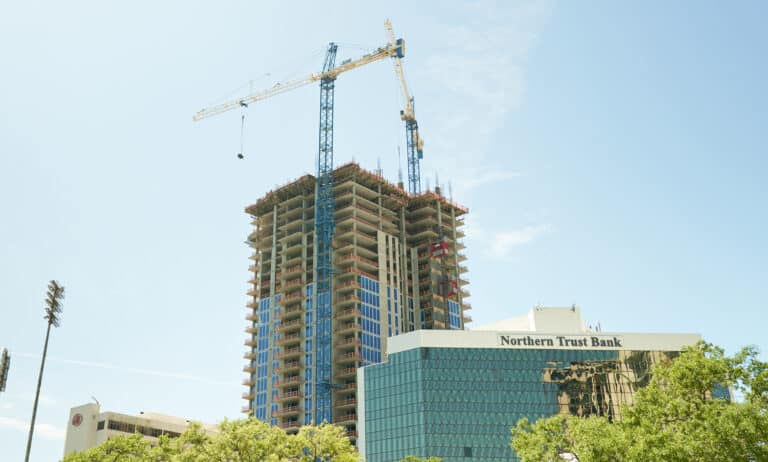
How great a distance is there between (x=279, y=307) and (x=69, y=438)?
56.9m

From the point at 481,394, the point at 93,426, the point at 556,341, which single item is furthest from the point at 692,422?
the point at 93,426

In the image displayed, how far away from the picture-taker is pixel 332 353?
174m

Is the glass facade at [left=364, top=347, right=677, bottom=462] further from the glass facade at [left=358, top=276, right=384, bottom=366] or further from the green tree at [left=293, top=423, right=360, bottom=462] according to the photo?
the green tree at [left=293, top=423, right=360, bottom=462]

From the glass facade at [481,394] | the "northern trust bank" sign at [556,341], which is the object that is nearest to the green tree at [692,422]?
the glass facade at [481,394]

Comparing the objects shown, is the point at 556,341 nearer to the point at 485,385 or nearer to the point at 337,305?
the point at 485,385

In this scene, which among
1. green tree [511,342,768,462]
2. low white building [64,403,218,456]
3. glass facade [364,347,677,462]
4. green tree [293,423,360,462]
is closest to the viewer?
green tree [511,342,768,462]

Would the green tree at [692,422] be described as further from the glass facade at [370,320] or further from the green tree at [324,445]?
the glass facade at [370,320]

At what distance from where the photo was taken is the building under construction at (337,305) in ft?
570

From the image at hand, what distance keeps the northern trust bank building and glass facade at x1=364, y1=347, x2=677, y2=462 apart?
192mm

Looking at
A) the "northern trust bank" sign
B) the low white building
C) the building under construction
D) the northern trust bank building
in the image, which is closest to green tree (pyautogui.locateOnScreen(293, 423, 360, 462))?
the northern trust bank building

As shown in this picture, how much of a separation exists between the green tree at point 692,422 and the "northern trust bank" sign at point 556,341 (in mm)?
84146

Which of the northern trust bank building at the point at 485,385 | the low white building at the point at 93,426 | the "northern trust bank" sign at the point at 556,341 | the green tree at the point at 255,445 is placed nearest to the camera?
the green tree at the point at 255,445

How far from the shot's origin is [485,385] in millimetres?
145875

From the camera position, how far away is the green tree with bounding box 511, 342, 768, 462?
5275 cm
